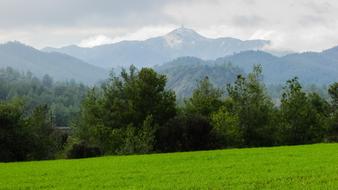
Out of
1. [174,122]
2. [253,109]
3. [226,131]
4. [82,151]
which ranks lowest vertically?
[82,151]

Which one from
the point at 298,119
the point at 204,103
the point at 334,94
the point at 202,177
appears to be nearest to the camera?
the point at 202,177

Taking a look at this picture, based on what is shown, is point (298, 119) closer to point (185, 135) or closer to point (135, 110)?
point (185, 135)

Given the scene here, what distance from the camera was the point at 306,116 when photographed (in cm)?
6731

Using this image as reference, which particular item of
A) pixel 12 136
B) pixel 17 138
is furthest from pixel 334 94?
pixel 12 136

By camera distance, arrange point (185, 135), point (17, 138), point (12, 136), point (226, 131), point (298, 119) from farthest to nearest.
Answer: point (298, 119)
point (226, 131)
point (17, 138)
point (12, 136)
point (185, 135)

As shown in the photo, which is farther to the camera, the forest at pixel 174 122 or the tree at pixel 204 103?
the tree at pixel 204 103

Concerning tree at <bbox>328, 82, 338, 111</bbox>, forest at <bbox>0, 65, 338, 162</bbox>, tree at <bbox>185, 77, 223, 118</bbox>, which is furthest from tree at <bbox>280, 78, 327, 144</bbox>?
tree at <bbox>328, 82, 338, 111</bbox>

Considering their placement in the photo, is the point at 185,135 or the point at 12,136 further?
the point at 12,136

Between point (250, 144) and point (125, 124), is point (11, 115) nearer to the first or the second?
point (125, 124)

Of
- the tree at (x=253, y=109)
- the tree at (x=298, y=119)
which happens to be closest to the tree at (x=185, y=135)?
the tree at (x=253, y=109)

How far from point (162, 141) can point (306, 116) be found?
2029cm

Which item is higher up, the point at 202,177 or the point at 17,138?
the point at 202,177

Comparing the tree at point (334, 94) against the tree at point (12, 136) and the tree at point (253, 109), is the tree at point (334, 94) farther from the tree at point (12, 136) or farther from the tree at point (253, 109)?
the tree at point (12, 136)

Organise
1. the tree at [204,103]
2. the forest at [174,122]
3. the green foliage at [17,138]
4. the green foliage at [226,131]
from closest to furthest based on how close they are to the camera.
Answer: the green foliage at [17,138] → the forest at [174,122] → the green foliage at [226,131] → the tree at [204,103]
